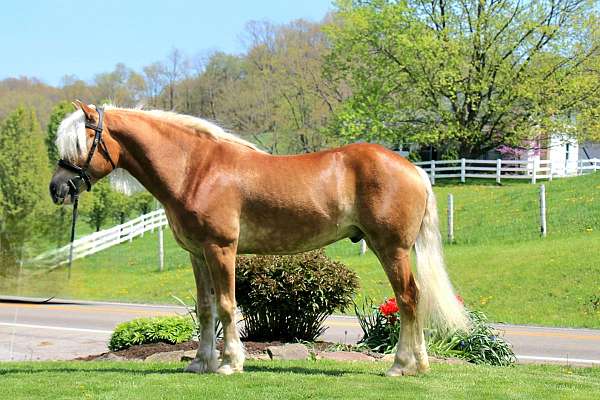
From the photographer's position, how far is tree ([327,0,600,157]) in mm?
42219

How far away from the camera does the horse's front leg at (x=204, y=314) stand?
8133mm

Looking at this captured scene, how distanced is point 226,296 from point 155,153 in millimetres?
1565

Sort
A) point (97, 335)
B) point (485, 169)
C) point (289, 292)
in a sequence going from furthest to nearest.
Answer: point (485, 169)
point (97, 335)
point (289, 292)

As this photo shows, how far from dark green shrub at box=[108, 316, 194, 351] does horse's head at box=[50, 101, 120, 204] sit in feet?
11.9

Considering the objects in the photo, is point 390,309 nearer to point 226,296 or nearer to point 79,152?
point 226,296

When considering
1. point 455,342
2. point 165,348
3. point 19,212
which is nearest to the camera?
point 19,212

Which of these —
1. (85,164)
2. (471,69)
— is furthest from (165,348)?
(471,69)

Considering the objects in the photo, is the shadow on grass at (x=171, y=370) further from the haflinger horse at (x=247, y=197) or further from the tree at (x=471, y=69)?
the tree at (x=471, y=69)

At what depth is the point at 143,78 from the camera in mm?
63094

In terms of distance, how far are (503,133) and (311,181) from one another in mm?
38873

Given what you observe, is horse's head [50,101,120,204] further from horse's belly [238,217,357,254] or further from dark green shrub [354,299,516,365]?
dark green shrub [354,299,516,365]

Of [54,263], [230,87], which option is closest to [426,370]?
[54,263]

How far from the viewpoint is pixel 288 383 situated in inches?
291

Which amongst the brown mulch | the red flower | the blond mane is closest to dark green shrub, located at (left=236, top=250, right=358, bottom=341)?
the brown mulch
